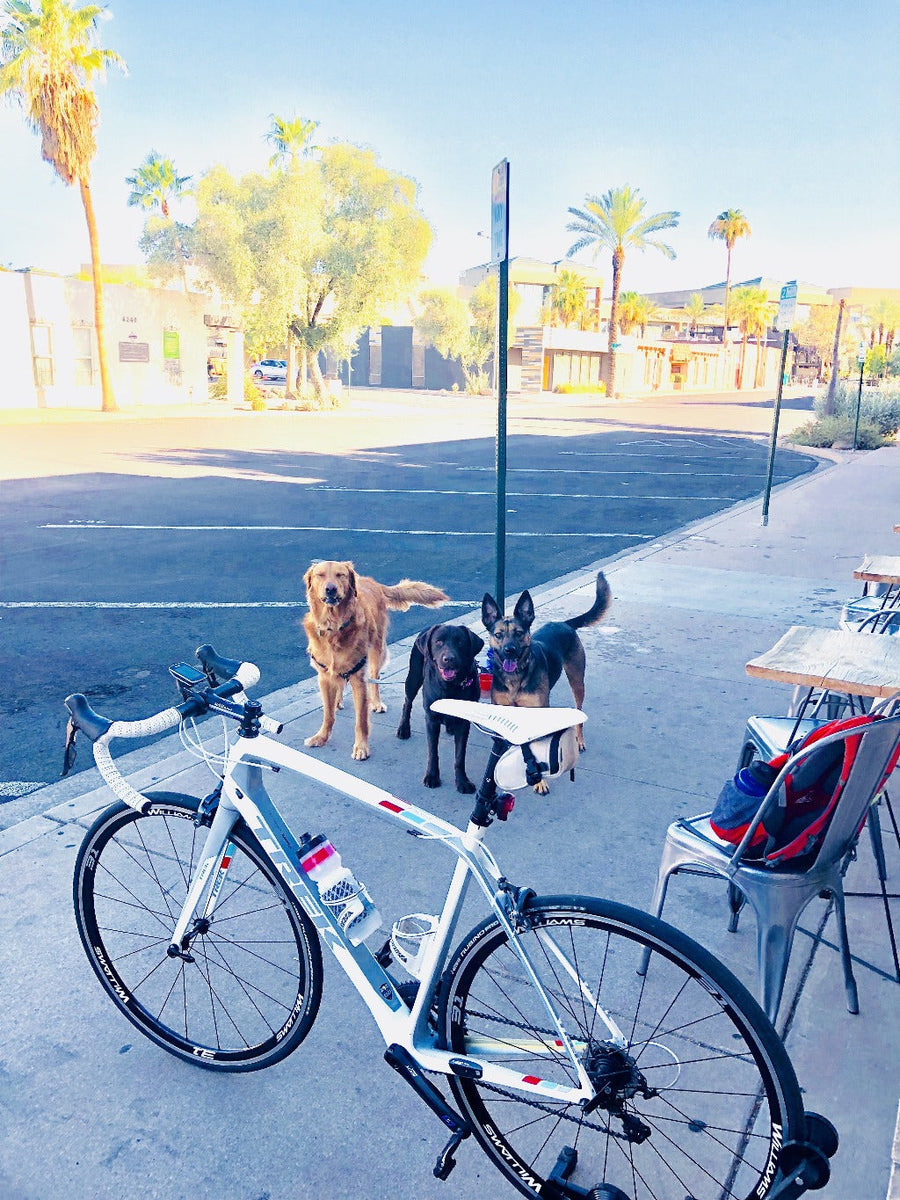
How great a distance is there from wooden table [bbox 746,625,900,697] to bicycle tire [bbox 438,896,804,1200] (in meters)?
1.23

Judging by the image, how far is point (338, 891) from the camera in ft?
8.54

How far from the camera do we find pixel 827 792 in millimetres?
2926

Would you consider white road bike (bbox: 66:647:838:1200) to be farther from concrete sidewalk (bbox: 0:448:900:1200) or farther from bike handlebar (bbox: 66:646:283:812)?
concrete sidewalk (bbox: 0:448:900:1200)

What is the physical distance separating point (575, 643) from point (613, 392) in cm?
6363

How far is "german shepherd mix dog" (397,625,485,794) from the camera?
189 inches

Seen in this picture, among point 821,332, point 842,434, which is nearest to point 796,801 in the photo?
point 842,434

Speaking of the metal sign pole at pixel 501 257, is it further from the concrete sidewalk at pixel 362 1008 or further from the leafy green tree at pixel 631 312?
the leafy green tree at pixel 631 312

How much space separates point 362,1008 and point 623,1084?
46.3 inches

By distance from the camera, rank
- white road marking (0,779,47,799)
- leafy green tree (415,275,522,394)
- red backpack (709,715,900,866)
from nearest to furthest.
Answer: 1. red backpack (709,715,900,866)
2. white road marking (0,779,47,799)
3. leafy green tree (415,275,522,394)

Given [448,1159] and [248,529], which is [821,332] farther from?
[448,1159]

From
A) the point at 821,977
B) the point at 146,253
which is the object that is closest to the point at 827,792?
the point at 821,977

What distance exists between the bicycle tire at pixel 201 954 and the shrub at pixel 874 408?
91.1 ft

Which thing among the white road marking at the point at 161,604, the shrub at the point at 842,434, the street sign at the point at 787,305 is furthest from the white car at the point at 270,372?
the white road marking at the point at 161,604

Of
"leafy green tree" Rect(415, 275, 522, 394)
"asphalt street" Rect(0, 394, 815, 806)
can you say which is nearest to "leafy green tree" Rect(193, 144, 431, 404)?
"asphalt street" Rect(0, 394, 815, 806)
